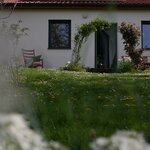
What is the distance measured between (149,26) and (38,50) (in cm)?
446

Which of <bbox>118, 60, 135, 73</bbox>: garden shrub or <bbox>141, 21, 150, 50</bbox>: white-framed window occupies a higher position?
<bbox>141, 21, 150, 50</bbox>: white-framed window

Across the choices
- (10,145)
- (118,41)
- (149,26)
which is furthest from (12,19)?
(10,145)

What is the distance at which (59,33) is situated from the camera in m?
20.2

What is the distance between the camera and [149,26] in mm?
20422

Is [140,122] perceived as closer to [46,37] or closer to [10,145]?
[10,145]

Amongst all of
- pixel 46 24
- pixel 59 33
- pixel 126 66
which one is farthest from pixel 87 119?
pixel 59 33

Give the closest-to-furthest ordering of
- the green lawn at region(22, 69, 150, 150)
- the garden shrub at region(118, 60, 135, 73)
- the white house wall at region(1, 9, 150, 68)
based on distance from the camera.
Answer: the green lawn at region(22, 69, 150, 150)
the garden shrub at region(118, 60, 135, 73)
the white house wall at region(1, 9, 150, 68)

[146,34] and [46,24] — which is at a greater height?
[46,24]

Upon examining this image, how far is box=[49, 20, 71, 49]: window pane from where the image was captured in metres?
19.6

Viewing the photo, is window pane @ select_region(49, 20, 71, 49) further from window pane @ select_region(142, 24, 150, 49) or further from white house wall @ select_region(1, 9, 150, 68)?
window pane @ select_region(142, 24, 150, 49)

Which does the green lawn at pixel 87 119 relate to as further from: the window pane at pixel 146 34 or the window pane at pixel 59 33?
the window pane at pixel 146 34

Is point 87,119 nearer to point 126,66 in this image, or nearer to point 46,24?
point 126,66

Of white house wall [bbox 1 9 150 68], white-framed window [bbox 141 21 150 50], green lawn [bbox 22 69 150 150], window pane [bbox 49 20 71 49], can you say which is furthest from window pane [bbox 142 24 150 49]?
green lawn [bbox 22 69 150 150]

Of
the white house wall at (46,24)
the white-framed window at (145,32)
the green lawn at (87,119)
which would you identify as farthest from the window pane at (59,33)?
the green lawn at (87,119)
